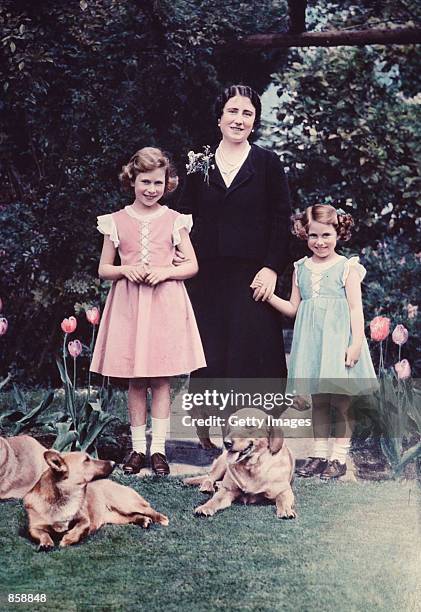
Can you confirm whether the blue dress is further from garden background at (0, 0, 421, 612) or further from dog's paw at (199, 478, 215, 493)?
dog's paw at (199, 478, 215, 493)

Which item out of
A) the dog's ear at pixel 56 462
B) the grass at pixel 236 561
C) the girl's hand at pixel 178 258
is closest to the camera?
the grass at pixel 236 561

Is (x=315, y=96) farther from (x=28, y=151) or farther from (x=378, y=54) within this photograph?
(x=28, y=151)

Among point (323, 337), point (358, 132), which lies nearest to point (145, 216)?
point (323, 337)

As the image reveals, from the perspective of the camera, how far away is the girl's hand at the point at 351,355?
2.58 metres

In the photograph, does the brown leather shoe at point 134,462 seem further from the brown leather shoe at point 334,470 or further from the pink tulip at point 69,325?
the brown leather shoe at point 334,470

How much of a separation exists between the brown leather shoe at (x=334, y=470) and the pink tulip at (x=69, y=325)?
3.21 feet

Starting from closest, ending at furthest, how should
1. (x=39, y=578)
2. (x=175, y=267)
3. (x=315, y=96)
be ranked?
(x=39, y=578), (x=175, y=267), (x=315, y=96)

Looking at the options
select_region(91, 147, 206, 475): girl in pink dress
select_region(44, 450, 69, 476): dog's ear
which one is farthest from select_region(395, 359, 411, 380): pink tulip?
select_region(44, 450, 69, 476): dog's ear

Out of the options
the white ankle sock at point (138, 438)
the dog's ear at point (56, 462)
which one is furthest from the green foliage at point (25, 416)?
the white ankle sock at point (138, 438)

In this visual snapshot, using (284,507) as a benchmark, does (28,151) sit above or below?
above

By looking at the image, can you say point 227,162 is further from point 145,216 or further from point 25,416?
point 25,416

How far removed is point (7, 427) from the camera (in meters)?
2.62

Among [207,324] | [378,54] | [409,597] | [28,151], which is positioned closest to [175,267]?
[207,324]

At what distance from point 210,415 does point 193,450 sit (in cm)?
13
